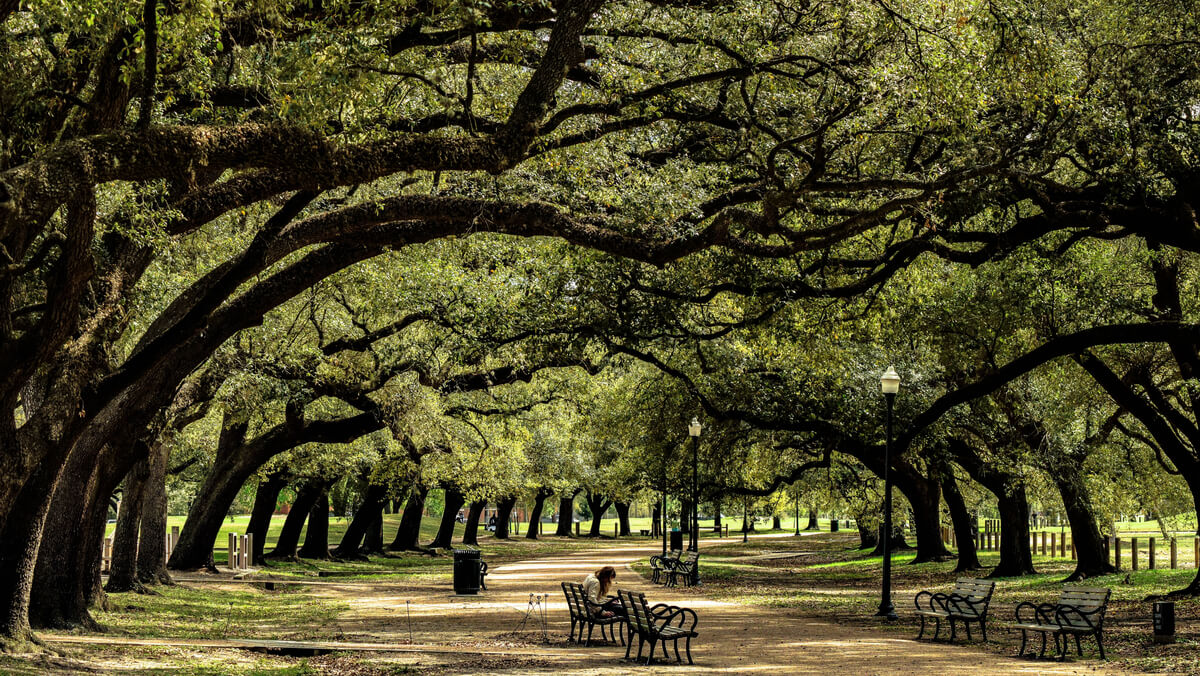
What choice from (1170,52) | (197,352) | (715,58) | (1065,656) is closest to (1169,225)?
(1170,52)

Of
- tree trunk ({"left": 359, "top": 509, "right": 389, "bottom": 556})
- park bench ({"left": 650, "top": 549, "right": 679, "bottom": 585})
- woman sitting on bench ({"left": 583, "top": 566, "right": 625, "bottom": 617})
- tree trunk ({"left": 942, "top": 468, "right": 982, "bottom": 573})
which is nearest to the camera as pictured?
woman sitting on bench ({"left": 583, "top": 566, "right": 625, "bottom": 617})

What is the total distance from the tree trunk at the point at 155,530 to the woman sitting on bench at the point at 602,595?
13.1 m

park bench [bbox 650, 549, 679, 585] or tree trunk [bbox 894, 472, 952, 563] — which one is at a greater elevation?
tree trunk [bbox 894, 472, 952, 563]

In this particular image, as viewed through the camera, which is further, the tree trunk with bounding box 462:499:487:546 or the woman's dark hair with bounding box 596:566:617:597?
the tree trunk with bounding box 462:499:487:546

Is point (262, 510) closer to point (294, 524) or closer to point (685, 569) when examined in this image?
point (294, 524)

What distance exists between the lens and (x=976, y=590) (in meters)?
15.0

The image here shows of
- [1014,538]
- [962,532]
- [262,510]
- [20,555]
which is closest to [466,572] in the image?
[20,555]

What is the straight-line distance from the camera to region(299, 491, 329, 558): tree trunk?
3972cm

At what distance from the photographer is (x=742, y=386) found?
23.6 metres

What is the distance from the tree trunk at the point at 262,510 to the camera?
34812mm

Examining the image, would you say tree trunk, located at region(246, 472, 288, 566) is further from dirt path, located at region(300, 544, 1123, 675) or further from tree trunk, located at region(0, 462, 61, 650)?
tree trunk, located at region(0, 462, 61, 650)

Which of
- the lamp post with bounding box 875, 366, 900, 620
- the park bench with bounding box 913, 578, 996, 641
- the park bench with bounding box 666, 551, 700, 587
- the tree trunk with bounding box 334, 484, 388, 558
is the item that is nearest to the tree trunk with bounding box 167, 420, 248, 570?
the tree trunk with bounding box 334, 484, 388, 558

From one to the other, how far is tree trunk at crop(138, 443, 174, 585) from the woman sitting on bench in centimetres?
1309

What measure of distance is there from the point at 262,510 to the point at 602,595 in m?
24.9
